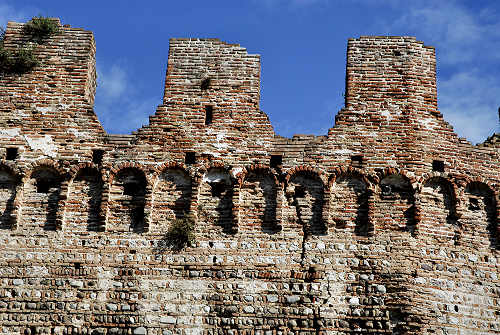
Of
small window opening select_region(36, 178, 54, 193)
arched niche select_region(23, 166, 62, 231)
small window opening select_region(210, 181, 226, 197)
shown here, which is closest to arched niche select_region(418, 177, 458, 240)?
small window opening select_region(210, 181, 226, 197)

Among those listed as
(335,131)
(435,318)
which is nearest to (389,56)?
(335,131)

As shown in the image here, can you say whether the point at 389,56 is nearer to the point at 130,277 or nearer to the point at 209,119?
the point at 209,119

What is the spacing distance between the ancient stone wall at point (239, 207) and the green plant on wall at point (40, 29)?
26 centimetres

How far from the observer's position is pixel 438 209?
603 inches

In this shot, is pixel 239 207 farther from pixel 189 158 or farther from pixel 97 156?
pixel 97 156

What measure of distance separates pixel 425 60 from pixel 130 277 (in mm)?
7498

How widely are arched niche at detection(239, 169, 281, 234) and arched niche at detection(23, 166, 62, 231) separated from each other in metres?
3.56

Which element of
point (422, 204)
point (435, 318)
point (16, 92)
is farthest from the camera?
point (16, 92)

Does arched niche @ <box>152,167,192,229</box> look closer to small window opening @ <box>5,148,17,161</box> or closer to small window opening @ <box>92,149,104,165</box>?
small window opening @ <box>92,149,104,165</box>

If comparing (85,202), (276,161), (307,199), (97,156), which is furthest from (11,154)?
(307,199)

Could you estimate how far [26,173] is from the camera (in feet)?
51.1

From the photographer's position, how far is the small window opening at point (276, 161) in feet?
51.2

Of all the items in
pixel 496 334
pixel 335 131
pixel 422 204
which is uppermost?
pixel 335 131

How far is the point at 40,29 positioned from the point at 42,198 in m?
3.87
